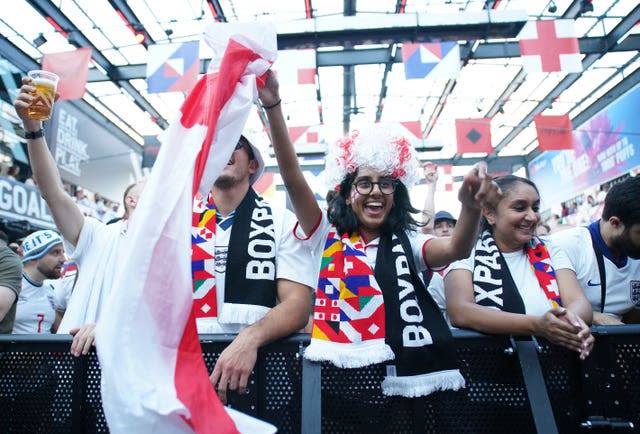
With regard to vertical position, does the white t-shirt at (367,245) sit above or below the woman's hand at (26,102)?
below

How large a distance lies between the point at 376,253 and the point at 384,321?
28 cm

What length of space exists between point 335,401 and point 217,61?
1065 mm

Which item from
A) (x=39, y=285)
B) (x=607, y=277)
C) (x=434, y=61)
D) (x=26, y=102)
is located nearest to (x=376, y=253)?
(x=607, y=277)

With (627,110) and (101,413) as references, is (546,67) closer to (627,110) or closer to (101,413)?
(101,413)

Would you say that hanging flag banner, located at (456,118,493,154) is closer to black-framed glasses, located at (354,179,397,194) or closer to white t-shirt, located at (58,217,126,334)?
black-framed glasses, located at (354,179,397,194)

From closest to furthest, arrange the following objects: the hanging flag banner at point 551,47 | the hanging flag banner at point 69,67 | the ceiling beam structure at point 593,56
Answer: the hanging flag banner at point 551,47, the hanging flag banner at point 69,67, the ceiling beam structure at point 593,56

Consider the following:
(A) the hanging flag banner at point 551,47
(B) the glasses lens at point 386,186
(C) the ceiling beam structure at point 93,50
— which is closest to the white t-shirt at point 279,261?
(B) the glasses lens at point 386,186

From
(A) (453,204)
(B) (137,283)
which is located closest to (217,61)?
(B) (137,283)

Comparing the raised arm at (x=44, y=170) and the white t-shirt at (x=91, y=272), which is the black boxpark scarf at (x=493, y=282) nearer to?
the white t-shirt at (x=91, y=272)

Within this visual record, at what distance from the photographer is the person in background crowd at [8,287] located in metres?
2.04

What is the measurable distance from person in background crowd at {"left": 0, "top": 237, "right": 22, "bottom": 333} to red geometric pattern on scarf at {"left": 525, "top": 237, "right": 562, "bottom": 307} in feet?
7.75

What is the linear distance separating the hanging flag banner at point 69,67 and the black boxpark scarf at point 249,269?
5397mm

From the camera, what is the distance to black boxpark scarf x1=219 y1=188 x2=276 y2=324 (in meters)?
1.41

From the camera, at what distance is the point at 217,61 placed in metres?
1.28
